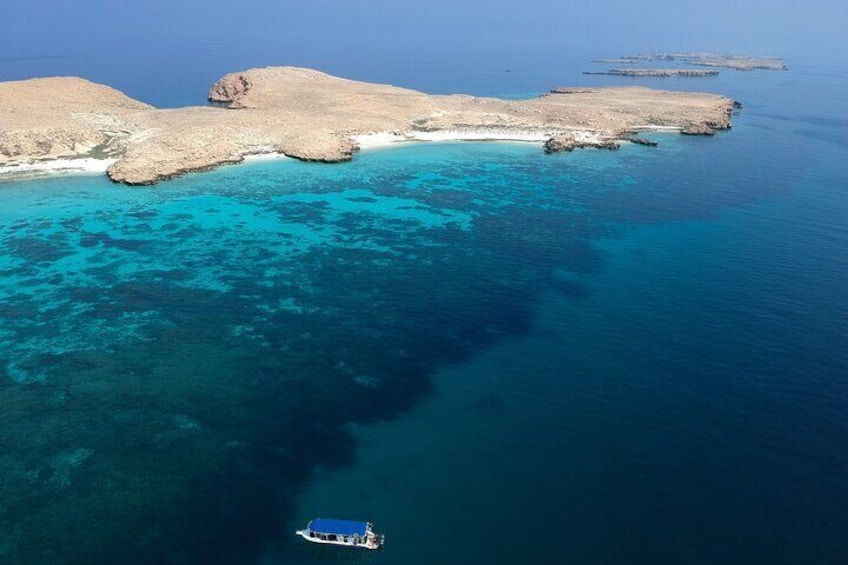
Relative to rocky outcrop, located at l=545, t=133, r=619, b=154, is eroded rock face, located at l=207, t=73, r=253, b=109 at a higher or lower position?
higher

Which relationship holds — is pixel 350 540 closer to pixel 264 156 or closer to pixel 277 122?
pixel 264 156

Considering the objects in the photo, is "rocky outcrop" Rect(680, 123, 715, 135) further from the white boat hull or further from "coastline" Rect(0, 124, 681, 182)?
the white boat hull

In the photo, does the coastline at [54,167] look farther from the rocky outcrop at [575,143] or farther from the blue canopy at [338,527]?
the blue canopy at [338,527]

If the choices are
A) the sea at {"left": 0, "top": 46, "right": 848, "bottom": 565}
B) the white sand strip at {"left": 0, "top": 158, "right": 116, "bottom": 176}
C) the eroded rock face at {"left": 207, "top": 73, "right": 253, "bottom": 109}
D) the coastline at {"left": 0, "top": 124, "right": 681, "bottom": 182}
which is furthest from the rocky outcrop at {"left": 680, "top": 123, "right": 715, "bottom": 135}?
the white sand strip at {"left": 0, "top": 158, "right": 116, "bottom": 176}

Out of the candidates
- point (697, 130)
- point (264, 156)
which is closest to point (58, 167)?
point (264, 156)

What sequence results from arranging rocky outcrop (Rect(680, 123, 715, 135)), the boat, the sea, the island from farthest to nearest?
rocky outcrop (Rect(680, 123, 715, 135)) < the island < the sea < the boat

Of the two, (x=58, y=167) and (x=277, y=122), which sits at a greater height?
(x=277, y=122)

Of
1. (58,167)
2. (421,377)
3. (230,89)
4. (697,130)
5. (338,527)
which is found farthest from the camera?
(230,89)

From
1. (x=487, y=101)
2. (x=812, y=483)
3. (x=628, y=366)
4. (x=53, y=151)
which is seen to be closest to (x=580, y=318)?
(x=628, y=366)

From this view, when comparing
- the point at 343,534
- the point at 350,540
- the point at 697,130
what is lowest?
the point at 350,540


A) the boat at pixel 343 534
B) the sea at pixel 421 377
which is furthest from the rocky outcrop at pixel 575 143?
the boat at pixel 343 534
